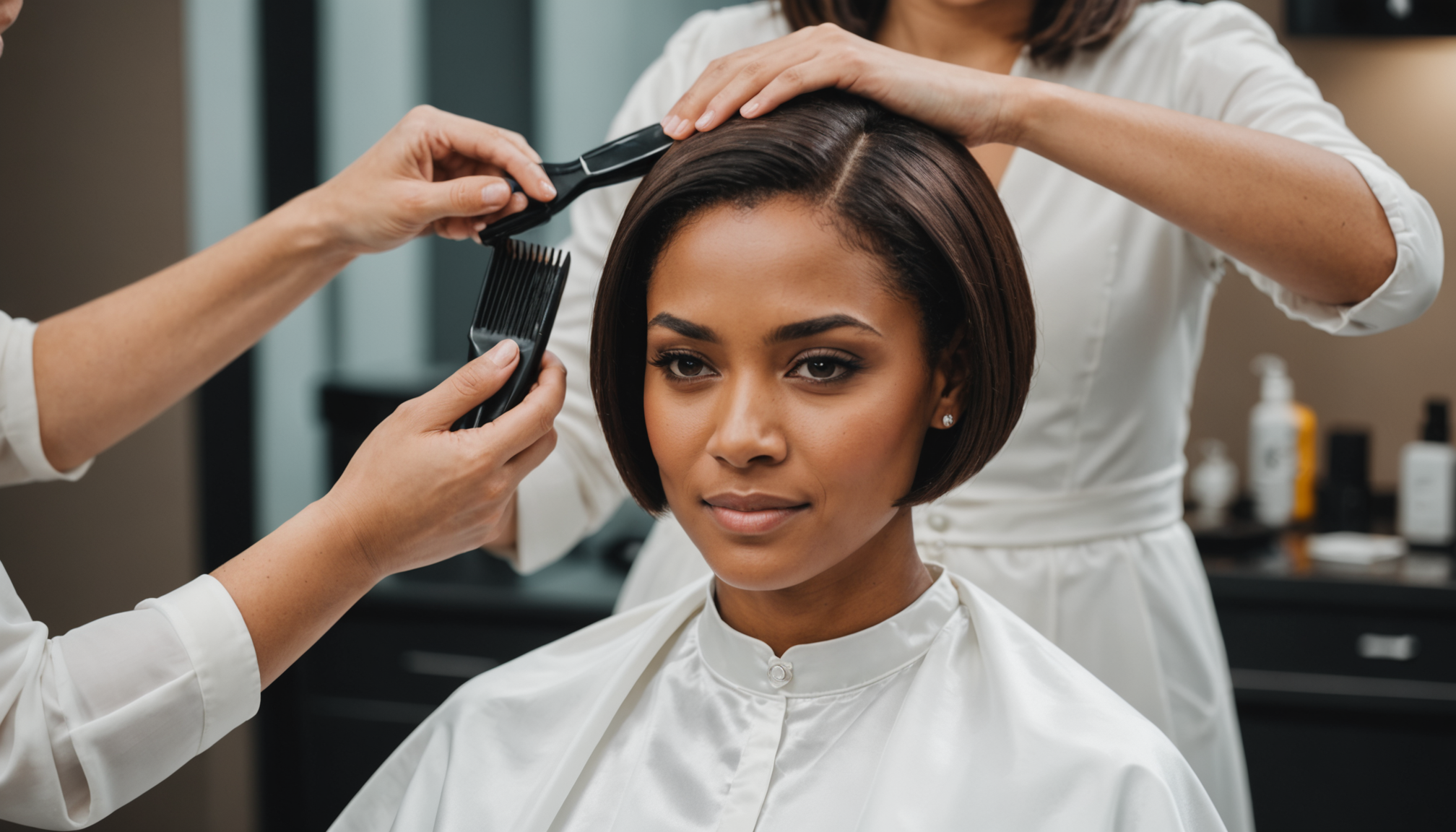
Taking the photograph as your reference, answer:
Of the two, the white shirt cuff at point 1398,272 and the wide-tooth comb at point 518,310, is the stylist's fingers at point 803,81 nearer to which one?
the wide-tooth comb at point 518,310

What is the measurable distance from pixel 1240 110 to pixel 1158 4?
0.23 metres

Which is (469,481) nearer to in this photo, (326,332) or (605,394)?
(605,394)

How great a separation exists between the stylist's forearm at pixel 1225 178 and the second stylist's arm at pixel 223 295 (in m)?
0.57

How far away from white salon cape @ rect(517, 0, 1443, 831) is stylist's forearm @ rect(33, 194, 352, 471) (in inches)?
14.3

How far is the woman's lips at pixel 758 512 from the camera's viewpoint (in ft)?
3.50

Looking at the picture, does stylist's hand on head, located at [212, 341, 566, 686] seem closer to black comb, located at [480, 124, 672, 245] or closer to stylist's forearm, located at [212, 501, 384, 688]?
stylist's forearm, located at [212, 501, 384, 688]

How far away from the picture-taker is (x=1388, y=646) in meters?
2.19

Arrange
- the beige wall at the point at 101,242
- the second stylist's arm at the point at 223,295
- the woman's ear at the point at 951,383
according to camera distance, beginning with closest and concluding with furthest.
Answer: the woman's ear at the point at 951,383
the second stylist's arm at the point at 223,295
the beige wall at the point at 101,242

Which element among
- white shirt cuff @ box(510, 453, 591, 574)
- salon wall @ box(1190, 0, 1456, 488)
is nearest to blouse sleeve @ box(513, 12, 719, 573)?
white shirt cuff @ box(510, 453, 591, 574)

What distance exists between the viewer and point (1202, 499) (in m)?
2.69

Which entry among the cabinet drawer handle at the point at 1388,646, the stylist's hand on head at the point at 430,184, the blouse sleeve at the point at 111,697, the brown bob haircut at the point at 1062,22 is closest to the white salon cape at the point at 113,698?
the blouse sleeve at the point at 111,697

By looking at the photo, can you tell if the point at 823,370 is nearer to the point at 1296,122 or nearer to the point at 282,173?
the point at 1296,122

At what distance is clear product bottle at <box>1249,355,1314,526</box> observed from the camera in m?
2.59

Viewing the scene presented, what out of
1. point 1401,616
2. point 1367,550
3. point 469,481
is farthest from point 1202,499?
point 469,481
